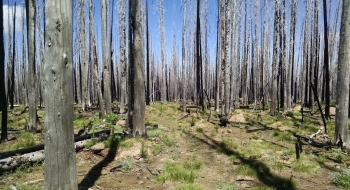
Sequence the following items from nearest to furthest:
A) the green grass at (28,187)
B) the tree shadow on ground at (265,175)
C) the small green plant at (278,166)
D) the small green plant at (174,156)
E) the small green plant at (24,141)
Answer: the green grass at (28,187) < the tree shadow on ground at (265,175) < the small green plant at (278,166) < the small green plant at (174,156) < the small green plant at (24,141)

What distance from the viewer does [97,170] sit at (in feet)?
17.2

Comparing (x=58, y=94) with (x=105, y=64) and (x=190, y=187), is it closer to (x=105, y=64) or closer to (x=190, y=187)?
(x=190, y=187)

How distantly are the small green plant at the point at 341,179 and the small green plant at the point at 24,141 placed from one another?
722cm

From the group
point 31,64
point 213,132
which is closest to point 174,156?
point 213,132

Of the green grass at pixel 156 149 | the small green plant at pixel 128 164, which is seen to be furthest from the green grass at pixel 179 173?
the green grass at pixel 156 149

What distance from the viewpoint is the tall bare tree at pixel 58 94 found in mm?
2408

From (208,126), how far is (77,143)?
18.0 feet

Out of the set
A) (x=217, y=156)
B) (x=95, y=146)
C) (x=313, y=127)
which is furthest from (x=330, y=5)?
(x=95, y=146)

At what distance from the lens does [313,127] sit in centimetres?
945

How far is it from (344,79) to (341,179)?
3.09m

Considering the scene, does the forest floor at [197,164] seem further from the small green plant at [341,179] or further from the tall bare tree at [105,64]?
the tall bare tree at [105,64]

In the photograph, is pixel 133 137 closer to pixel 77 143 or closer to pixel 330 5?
pixel 77 143

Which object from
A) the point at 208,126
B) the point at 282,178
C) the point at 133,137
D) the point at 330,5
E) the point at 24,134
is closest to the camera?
the point at 282,178

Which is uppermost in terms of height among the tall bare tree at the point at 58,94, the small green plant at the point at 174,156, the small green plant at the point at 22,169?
the tall bare tree at the point at 58,94
